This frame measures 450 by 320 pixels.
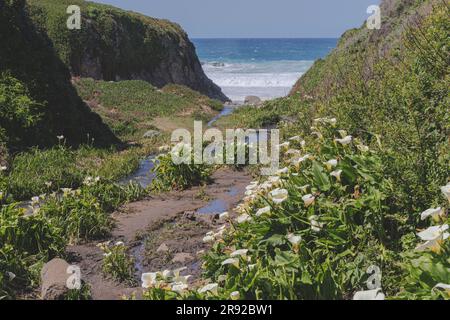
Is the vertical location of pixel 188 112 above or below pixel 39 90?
below

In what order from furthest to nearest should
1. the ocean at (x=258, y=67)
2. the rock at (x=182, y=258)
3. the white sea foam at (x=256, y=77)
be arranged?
the ocean at (x=258, y=67) < the white sea foam at (x=256, y=77) < the rock at (x=182, y=258)

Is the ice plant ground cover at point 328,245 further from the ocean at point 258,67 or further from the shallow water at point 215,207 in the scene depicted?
the ocean at point 258,67

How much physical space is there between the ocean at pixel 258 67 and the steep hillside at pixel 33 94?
47258 millimetres

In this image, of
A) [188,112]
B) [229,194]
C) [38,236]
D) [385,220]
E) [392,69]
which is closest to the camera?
[385,220]

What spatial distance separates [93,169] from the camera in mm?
13969

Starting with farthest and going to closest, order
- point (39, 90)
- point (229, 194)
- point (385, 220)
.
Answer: point (39, 90)
point (229, 194)
point (385, 220)

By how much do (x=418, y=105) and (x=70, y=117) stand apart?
1182cm

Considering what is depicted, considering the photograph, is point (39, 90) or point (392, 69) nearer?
point (392, 69)

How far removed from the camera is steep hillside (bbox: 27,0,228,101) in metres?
Answer: 36.6

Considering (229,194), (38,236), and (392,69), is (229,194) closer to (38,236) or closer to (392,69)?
(392,69)

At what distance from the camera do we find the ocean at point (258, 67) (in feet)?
255

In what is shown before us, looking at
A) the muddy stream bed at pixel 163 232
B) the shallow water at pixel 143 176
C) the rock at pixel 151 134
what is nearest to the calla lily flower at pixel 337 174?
the muddy stream bed at pixel 163 232
